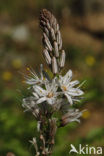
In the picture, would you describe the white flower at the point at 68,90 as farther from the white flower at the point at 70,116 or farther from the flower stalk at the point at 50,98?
the white flower at the point at 70,116

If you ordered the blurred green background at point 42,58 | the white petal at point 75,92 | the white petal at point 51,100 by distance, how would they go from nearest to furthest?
the white petal at point 51,100, the white petal at point 75,92, the blurred green background at point 42,58

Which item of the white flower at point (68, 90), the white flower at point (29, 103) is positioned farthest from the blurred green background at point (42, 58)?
the white flower at point (29, 103)

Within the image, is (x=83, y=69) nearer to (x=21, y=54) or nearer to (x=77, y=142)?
(x=21, y=54)

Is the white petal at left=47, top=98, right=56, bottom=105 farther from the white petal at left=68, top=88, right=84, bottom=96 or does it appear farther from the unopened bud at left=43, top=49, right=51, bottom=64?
the unopened bud at left=43, top=49, right=51, bottom=64

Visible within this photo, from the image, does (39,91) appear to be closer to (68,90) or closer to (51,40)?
(68,90)

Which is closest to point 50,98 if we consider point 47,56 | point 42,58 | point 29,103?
point 29,103

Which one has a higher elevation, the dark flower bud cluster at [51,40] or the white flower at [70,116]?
the dark flower bud cluster at [51,40]

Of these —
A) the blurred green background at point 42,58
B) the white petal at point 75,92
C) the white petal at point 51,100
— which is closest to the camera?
the white petal at point 51,100

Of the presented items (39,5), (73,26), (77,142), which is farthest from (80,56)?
(77,142)
